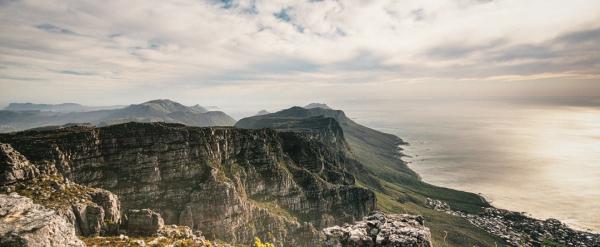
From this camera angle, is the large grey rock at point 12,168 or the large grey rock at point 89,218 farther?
the large grey rock at point 89,218

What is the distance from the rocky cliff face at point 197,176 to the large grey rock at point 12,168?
737 cm

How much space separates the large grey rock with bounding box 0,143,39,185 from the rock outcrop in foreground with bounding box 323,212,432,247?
7214cm

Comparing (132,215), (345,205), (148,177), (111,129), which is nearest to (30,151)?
(111,129)

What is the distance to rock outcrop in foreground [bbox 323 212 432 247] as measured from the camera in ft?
120

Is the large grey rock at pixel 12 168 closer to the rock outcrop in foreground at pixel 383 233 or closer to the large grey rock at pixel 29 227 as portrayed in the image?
the large grey rock at pixel 29 227

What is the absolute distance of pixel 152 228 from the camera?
76.1 meters

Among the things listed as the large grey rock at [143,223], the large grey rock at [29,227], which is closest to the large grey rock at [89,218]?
the large grey rock at [143,223]

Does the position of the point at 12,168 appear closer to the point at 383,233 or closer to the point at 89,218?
the point at 89,218

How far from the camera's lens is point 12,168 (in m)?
66.9

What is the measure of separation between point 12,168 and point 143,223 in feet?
101

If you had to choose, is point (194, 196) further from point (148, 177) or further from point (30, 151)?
point (30, 151)

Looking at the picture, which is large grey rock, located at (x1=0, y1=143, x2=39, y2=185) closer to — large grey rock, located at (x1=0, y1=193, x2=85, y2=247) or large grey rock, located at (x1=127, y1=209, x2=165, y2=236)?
large grey rock, located at (x1=127, y1=209, x2=165, y2=236)

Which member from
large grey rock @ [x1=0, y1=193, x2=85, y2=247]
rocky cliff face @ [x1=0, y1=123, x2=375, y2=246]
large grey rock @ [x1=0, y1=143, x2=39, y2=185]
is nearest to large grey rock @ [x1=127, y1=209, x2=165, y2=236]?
rocky cliff face @ [x1=0, y1=123, x2=375, y2=246]

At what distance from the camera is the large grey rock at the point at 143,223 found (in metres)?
75.5
